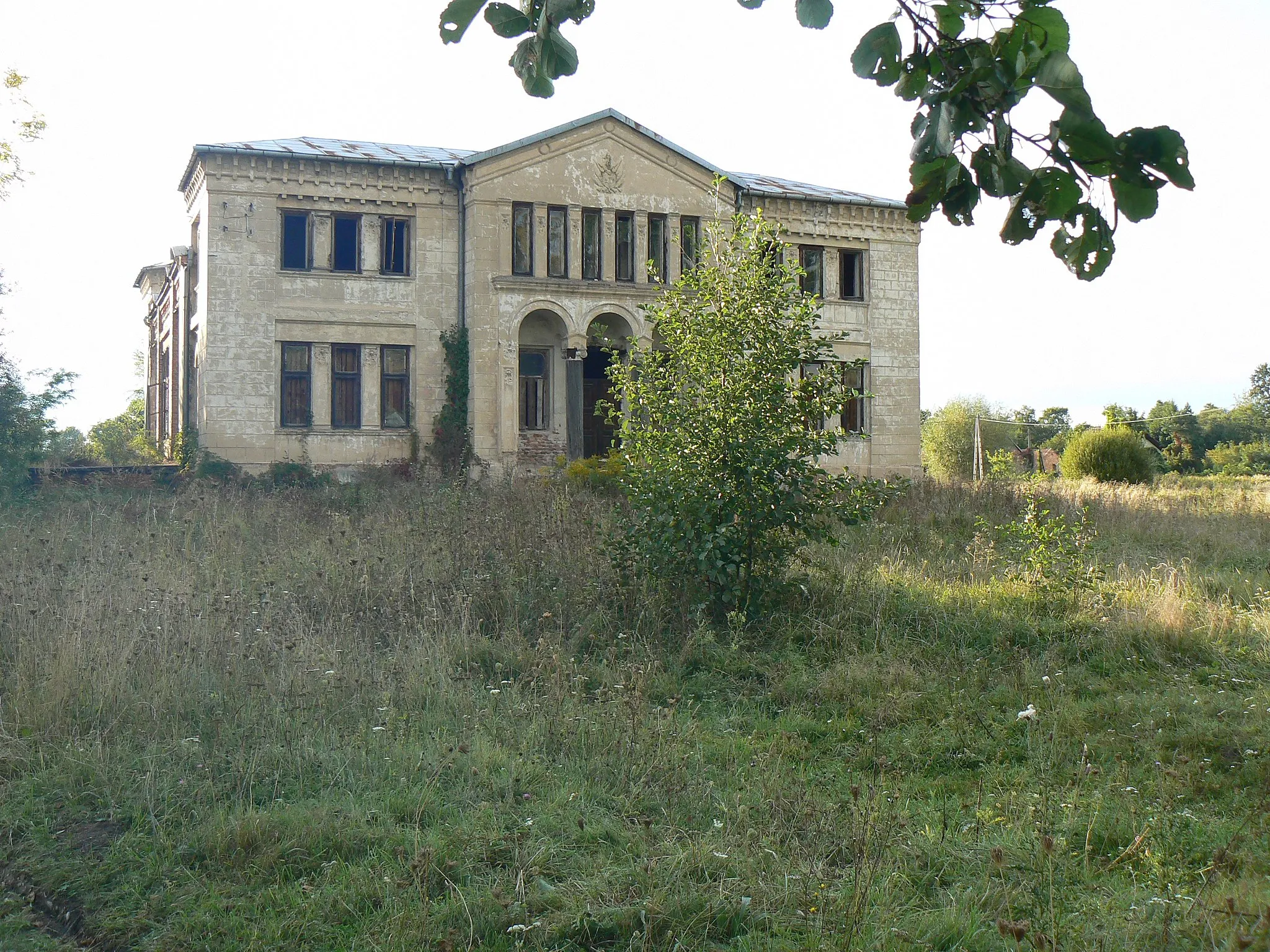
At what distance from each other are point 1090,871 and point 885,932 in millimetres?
1386

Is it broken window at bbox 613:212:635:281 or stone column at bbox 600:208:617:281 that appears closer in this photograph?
stone column at bbox 600:208:617:281

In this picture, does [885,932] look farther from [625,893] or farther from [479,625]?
[479,625]

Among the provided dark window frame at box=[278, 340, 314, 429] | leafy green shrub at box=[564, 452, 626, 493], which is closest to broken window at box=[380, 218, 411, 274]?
dark window frame at box=[278, 340, 314, 429]

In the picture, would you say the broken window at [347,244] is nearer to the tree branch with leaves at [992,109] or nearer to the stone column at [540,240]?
the stone column at [540,240]

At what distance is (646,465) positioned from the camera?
987 cm

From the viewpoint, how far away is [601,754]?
5.87 meters

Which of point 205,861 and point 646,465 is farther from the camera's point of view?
point 646,465

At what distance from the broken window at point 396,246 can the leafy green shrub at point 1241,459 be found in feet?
123

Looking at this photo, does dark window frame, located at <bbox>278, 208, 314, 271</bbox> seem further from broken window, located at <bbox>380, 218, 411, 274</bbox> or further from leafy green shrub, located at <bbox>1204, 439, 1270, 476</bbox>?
leafy green shrub, located at <bbox>1204, 439, 1270, 476</bbox>

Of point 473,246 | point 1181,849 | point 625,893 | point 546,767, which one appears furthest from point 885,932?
point 473,246

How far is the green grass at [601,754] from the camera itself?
4.11m

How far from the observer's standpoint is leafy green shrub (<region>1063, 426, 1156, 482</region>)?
28.1 metres

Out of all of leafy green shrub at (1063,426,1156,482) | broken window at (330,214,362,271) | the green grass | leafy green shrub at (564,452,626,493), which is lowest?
the green grass

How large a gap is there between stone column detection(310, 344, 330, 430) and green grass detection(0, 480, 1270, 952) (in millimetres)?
12480
